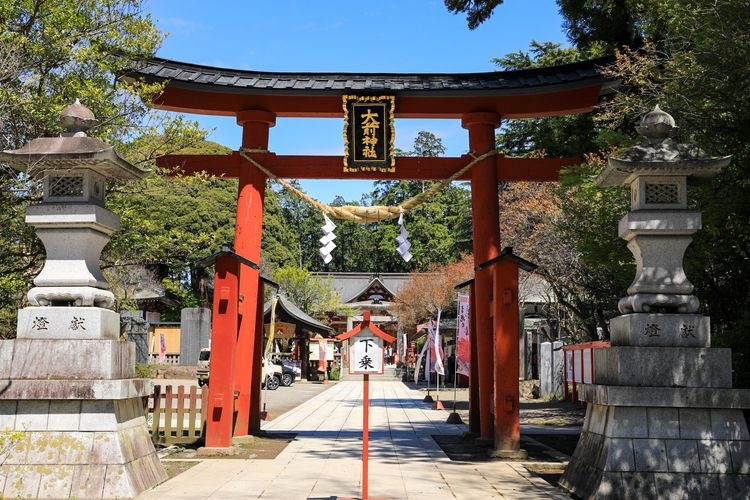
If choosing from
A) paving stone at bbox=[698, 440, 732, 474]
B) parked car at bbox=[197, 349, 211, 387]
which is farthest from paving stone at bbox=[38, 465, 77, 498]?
parked car at bbox=[197, 349, 211, 387]

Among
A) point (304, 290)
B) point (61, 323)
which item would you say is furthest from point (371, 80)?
point (304, 290)

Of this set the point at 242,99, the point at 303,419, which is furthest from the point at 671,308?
the point at 303,419

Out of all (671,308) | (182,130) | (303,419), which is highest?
(182,130)

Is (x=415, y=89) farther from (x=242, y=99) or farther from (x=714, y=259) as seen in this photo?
(x=714, y=259)

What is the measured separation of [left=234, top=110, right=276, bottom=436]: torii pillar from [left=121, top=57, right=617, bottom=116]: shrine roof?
1.32 ft

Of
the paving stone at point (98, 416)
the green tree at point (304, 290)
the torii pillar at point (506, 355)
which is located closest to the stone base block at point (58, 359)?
the paving stone at point (98, 416)

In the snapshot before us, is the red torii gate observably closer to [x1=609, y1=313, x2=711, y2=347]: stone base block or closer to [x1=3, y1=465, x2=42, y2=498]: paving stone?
[x1=609, y1=313, x2=711, y2=347]: stone base block

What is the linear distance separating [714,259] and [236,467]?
294 inches

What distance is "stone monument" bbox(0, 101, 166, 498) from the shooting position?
7480 millimetres

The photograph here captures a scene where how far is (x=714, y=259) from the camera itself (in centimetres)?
1083

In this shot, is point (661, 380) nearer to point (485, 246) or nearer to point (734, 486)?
point (734, 486)

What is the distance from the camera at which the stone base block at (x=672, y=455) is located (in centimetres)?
726

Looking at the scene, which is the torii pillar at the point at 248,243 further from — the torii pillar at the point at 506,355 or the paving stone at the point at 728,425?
the paving stone at the point at 728,425

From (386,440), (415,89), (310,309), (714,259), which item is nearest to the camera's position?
(714,259)
